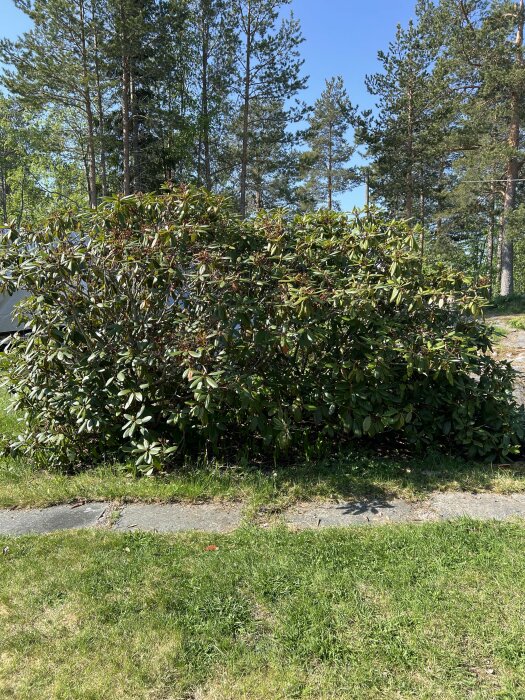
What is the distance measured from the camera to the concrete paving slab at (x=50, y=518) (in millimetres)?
2990

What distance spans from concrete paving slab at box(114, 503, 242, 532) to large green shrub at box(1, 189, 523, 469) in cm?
41

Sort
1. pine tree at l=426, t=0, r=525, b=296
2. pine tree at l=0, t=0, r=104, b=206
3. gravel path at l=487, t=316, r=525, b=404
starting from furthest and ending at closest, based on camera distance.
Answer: pine tree at l=426, t=0, r=525, b=296 → pine tree at l=0, t=0, r=104, b=206 → gravel path at l=487, t=316, r=525, b=404

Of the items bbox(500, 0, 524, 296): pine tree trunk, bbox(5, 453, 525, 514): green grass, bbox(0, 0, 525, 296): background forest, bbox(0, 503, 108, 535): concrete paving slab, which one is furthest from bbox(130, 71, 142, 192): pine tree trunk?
bbox(0, 503, 108, 535): concrete paving slab

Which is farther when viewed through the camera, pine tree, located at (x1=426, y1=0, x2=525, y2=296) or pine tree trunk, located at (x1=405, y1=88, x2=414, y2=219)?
pine tree trunk, located at (x1=405, y1=88, x2=414, y2=219)

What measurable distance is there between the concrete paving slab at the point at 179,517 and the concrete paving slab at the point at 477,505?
1.27 meters

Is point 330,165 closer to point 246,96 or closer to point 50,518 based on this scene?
point 246,96

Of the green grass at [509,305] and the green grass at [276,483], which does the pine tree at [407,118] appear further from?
the green grass at [276,483]

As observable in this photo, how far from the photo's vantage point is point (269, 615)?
207cm

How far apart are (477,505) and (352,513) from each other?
31.1 inches

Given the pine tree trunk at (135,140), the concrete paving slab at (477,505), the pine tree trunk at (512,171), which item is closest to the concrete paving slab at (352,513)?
the concrete paving slab at (477,505)

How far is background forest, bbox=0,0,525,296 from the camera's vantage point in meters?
15.0

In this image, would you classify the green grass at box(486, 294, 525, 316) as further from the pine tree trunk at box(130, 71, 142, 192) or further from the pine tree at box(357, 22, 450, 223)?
the pine tree trunk at box(130, 71, 142, 192)

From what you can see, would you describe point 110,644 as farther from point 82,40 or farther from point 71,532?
point 82,40

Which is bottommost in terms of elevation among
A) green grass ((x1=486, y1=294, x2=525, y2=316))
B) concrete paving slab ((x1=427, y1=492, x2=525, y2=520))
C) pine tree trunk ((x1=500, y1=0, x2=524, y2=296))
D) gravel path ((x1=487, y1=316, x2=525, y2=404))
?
concrete paving slab ((x1=427, y1=492, x2=525, y2=520))
